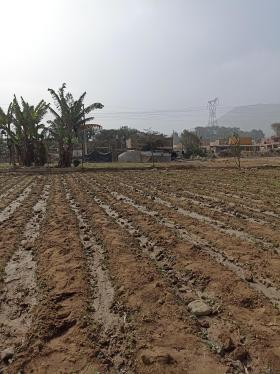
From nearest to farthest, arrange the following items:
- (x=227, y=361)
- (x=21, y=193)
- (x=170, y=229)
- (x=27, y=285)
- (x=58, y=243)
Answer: (x=227, y=361)
(x=27, y=285)
(x=58, y=243)
(x=170, y=229)
(x=21, y=193)

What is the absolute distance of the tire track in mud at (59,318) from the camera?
325 cm

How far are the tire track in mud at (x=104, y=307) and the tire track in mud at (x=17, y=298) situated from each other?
0.66 m

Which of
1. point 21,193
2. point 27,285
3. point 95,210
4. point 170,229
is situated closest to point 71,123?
point 21,193

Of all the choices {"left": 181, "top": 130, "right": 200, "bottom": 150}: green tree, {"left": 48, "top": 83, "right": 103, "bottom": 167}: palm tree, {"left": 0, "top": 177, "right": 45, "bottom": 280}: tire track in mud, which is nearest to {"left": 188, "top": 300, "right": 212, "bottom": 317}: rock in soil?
{"left": 0, "top": 177, "right": 45, "bottom": 280}: tire track in mud

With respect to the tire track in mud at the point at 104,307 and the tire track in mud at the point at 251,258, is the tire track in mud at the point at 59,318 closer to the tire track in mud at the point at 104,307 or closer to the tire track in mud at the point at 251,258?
the tire track in mud at the point at 104,307

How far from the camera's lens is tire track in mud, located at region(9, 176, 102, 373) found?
10.7 ft

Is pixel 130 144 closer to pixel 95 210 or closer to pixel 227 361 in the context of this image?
pixel 95 210

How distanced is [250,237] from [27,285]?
3660mm

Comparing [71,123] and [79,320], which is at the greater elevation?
[71,123]

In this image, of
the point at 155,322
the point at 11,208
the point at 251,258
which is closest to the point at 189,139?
the point at 11,208

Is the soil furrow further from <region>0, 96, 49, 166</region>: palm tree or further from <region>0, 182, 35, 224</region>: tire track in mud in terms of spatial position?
<region>0, 96, 49, 166</region>: palm tree

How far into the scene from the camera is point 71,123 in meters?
31.8

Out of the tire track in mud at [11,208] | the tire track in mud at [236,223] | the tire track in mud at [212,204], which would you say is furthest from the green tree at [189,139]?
the tire track in mud at [236,223]

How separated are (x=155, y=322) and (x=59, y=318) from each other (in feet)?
2.99
